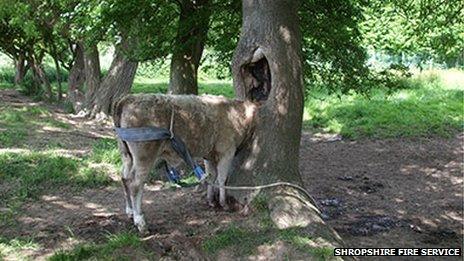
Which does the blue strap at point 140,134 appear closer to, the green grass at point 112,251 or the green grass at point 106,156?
the green grass at point 112,251

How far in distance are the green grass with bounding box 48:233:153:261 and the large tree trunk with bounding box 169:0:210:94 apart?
4.49m

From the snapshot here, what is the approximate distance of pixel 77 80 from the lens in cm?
2017

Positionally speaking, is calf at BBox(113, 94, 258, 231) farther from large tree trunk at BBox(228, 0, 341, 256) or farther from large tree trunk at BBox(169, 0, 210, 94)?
large tree trunk at BBox(169, 0, 210, 94)

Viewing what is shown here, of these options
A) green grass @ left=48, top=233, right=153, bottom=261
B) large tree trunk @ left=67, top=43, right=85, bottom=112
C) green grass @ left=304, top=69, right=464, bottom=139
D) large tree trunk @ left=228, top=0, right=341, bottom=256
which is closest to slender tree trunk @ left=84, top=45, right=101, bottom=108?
large tree trunk @ left=67, top=43, right=85, bottom=112

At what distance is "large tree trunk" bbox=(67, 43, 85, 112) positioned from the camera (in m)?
19.3

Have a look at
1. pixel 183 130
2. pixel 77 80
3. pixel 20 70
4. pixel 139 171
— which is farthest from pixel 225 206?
pixel 20 70

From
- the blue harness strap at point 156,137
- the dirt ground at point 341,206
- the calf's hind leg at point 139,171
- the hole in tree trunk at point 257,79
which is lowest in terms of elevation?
the dirt ground at point 341,206

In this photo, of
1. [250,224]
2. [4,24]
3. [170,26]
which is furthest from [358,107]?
[4,24]

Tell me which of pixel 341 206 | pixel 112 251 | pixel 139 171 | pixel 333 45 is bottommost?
pixel 341 206

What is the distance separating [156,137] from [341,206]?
3.75 meters

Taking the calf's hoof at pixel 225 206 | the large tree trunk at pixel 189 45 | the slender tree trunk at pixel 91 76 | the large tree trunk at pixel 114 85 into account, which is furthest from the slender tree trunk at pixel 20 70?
the calf's hoof at pixel 225 206

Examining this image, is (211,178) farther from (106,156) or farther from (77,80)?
(77,80)

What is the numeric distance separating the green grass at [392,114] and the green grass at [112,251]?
794 centimetres

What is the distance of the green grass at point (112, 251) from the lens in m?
5.52
